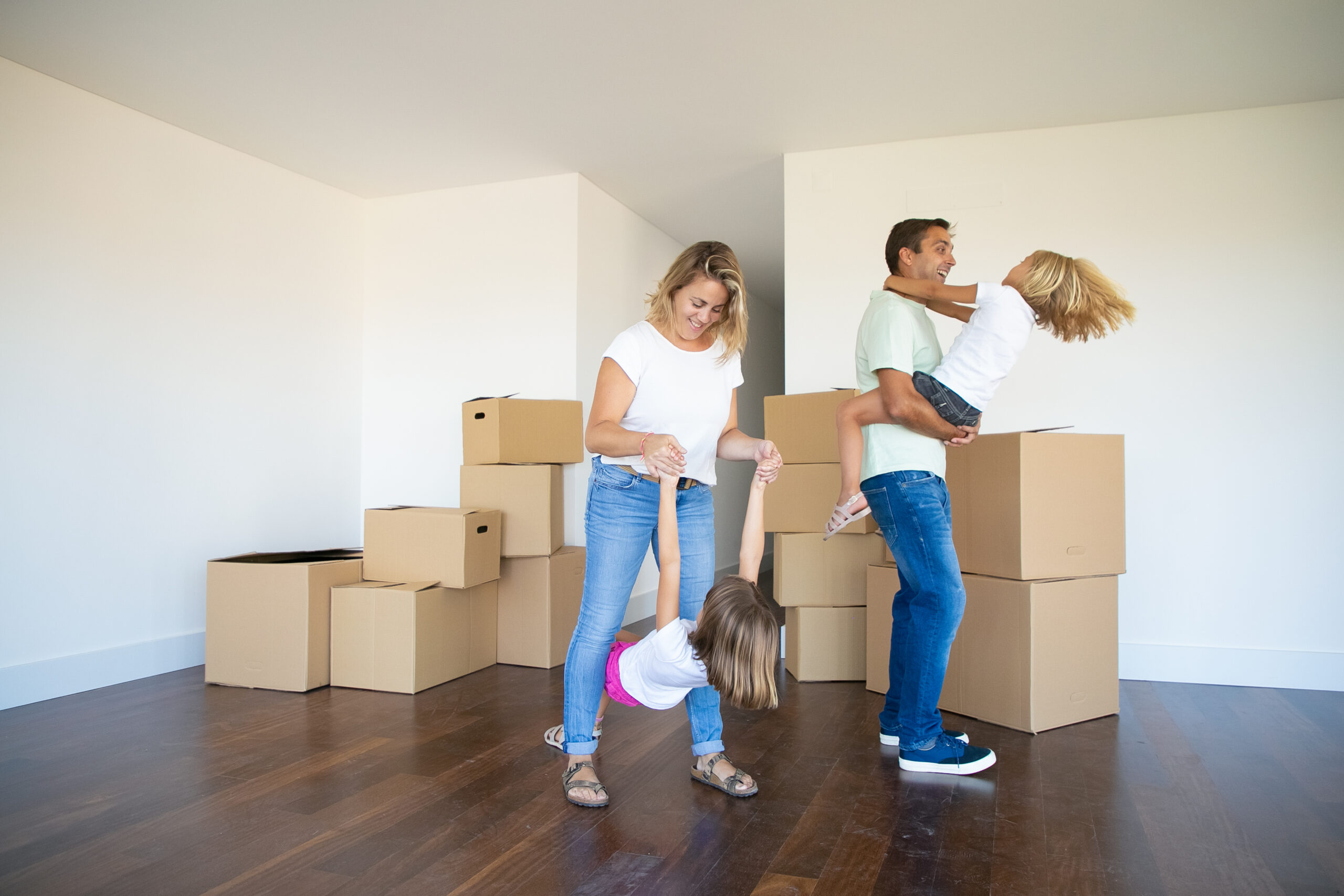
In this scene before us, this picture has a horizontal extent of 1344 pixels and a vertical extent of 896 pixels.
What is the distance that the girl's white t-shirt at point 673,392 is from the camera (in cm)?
181

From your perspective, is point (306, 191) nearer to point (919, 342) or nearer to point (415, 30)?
point (415, 30)

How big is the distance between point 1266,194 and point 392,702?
3.83 m

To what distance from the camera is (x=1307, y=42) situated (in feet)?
9.29

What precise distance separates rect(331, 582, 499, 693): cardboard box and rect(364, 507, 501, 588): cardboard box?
0.05 meters

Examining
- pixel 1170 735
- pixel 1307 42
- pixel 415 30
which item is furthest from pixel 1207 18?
pixel 415 30

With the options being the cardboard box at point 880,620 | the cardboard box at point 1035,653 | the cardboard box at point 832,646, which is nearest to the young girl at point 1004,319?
the cardboard box at point 1035,653

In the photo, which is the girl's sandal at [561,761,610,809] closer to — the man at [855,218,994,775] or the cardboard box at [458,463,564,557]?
the man at [855,218,994,775]

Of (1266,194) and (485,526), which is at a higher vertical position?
(1266,194)

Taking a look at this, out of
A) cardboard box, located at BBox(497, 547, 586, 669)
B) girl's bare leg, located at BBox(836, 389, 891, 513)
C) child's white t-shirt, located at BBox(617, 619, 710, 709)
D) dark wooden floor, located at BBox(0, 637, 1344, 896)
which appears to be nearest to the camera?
dark wooden floor, located at BBox(0, 637, 1344, 896)

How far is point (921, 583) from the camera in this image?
2.06 meters

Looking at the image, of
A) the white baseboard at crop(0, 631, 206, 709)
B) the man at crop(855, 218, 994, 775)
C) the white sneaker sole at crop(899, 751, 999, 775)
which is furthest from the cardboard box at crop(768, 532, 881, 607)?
the white baseboard at crop(0, 631, 206, 709)

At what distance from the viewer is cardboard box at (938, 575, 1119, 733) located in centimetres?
244

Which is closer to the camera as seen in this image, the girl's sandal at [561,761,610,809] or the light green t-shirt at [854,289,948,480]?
the girl's sandal at [561,761,610,809]

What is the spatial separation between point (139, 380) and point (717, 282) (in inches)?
105
